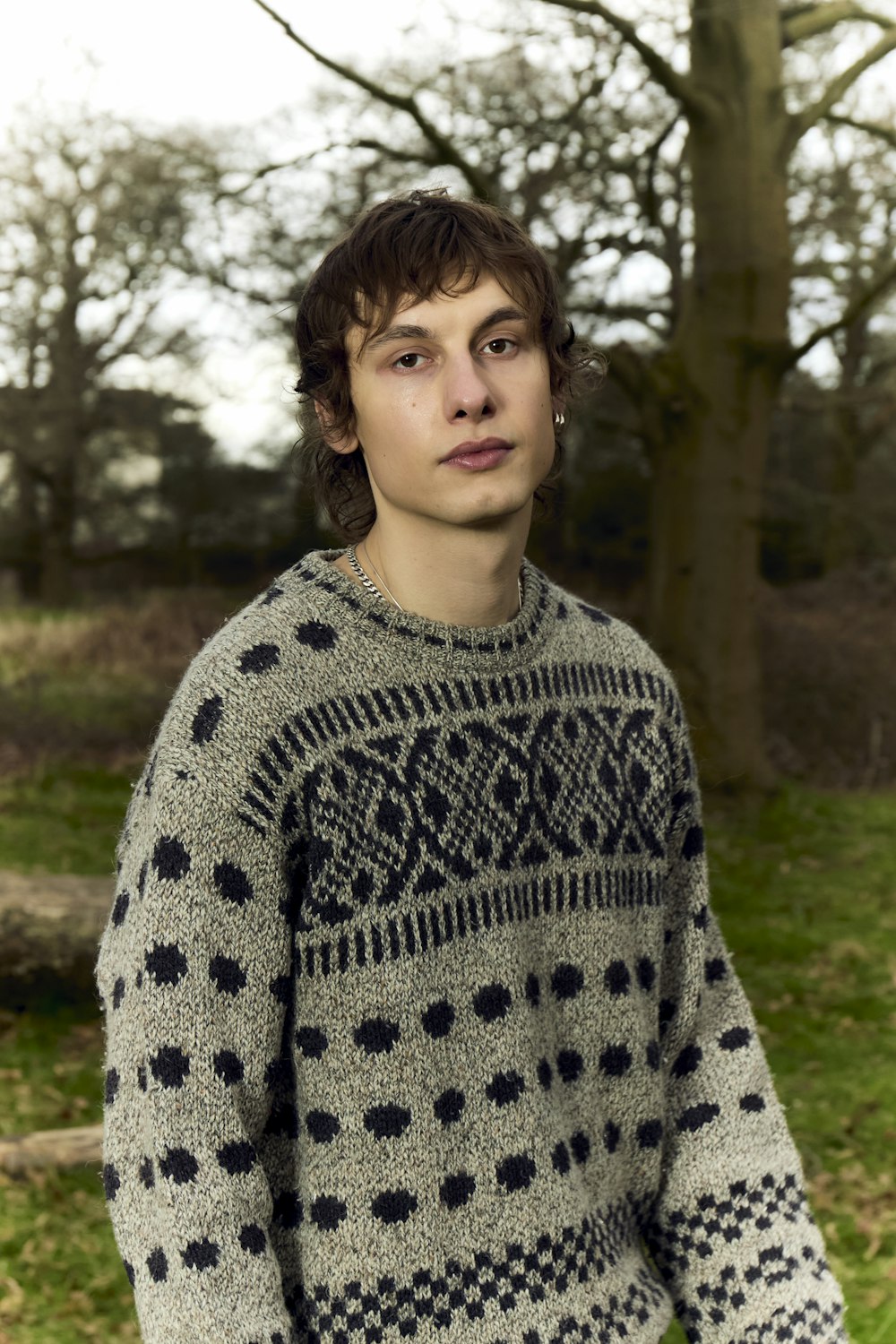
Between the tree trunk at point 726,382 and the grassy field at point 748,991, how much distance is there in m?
0.92

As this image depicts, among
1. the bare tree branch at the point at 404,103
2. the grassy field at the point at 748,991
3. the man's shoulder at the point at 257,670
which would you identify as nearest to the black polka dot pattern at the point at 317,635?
the man's shoulder at the point at 257,670

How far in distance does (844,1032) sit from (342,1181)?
15.3ft

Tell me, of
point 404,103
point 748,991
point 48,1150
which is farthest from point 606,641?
point 404,103

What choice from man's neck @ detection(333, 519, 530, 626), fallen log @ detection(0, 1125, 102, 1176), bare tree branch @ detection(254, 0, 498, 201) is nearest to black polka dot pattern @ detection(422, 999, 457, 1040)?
man's neck @ detection(333, 519, 530, 626)

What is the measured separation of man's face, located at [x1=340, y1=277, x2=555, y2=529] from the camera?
177cm

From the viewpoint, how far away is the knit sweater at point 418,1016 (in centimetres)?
160

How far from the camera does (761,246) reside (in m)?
8.74

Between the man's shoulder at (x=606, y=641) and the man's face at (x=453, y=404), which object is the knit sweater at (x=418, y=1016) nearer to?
the man's shoulder at (x=606, y=641)

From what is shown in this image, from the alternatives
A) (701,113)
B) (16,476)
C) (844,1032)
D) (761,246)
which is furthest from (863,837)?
(16,476)

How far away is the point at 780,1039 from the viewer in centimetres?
568

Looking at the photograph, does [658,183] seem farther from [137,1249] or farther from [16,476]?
[137,1249]

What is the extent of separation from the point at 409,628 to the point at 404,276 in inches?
20.1

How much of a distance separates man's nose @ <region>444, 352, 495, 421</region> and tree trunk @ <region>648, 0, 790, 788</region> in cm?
710

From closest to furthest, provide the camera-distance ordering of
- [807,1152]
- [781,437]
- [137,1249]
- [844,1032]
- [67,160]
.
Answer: [137,1249], [807,1152], [844,1032], [67,160], [781,437]
